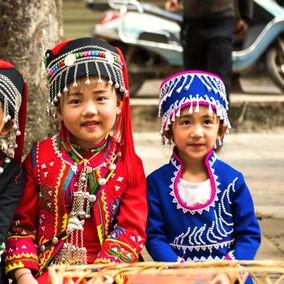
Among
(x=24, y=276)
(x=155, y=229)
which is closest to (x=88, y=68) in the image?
(x=155, y=229)

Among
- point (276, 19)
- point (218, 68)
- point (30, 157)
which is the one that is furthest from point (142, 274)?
point (276, 19)

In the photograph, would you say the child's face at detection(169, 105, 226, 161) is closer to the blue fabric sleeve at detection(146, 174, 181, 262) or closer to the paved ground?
the blue fabric sleeve at detection(146, 174, 181, 262)

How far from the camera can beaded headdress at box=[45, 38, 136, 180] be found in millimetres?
2889

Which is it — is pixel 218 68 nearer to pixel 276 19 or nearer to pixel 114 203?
pixel 114 203

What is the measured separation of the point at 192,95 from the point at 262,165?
157 inches

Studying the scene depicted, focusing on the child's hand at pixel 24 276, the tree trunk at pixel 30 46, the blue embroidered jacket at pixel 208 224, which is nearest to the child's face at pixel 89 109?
the blue embroidered jacket at pixel 208 224

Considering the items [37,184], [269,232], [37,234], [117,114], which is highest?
[117,114]

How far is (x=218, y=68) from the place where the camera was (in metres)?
5.70

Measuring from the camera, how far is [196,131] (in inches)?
117

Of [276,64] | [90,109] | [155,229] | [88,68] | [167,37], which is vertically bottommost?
[276,64]

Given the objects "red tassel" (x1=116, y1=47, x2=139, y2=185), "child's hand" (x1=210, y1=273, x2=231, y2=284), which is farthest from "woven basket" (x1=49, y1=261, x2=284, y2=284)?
"red tassel" (x1=116, y1=47, x2=139, y2=185)

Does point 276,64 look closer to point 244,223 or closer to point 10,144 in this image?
point 244,223

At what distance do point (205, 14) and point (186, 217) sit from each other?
2866mm

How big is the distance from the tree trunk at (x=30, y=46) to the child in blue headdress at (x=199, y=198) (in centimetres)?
122
